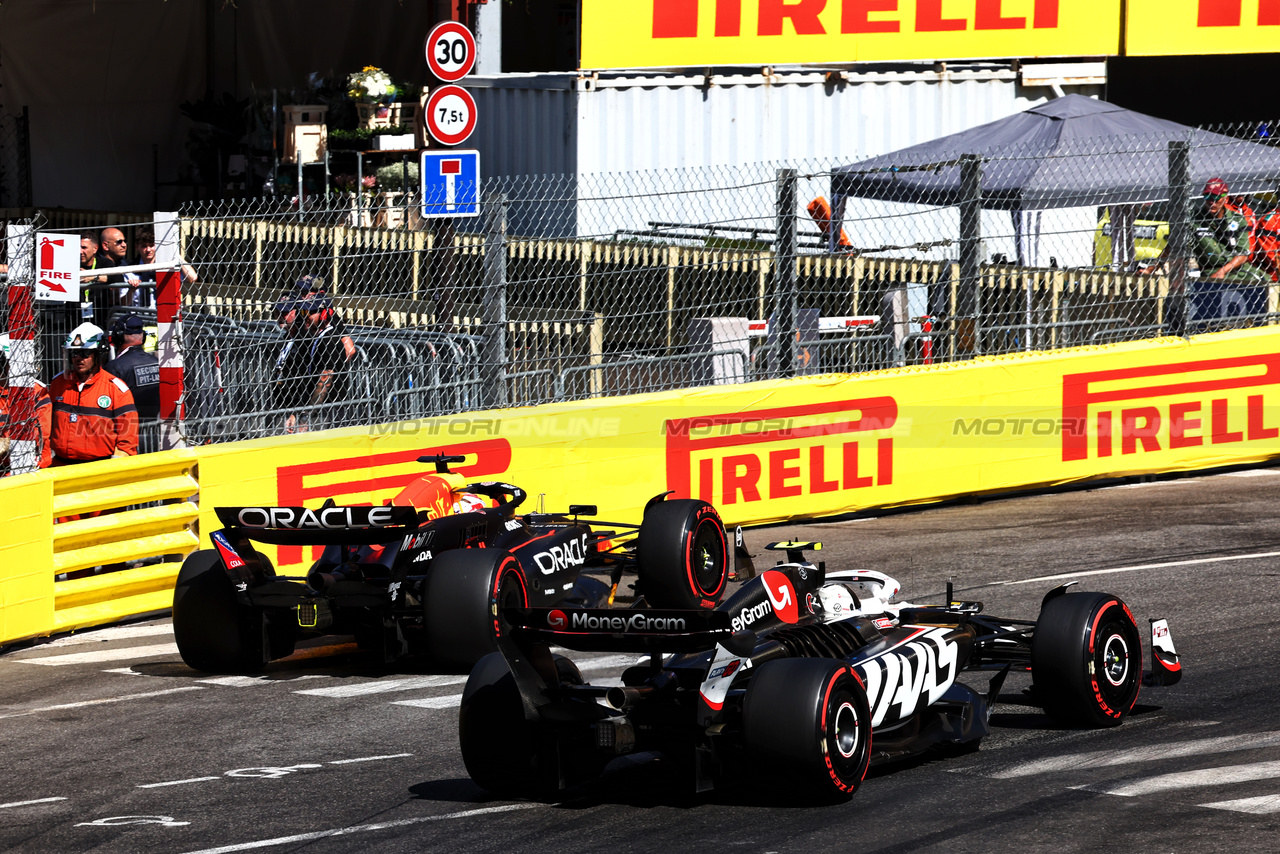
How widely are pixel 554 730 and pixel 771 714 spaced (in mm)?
817

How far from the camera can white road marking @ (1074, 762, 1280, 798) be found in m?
6.52

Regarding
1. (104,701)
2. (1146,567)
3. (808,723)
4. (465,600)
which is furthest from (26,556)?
(1146,567)

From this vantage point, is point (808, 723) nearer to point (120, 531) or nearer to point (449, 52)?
point (120, 531)

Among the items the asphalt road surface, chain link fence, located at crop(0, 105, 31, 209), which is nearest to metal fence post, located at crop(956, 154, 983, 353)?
the asphalt road surface

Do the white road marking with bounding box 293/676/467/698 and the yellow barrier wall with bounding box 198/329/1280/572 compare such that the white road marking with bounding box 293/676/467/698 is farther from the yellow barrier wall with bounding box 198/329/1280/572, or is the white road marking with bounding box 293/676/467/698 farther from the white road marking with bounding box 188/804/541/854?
the yellow barrier wall with bounding box 198/329/1280/572

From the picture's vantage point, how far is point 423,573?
905 centimetres

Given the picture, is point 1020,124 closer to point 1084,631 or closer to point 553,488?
point 553,488

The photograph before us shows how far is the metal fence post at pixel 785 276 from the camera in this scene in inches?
510

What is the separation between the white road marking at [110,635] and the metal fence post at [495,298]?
2785 mm

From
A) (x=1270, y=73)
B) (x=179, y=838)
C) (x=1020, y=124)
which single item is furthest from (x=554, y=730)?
(x=1270, y=73)

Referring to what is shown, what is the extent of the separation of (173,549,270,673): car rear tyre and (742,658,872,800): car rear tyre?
12.1ft

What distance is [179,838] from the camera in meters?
6.41

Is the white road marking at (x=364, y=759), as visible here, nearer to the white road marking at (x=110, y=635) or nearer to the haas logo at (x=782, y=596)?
the haas logo at (x=782, y=596)

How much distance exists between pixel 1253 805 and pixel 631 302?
6976mm
